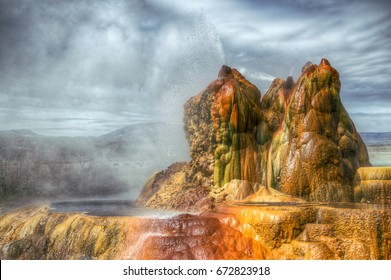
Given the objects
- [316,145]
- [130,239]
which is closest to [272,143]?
[316,145]

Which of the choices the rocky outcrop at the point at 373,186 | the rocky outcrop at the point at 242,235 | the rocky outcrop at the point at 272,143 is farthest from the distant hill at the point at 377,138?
the rocky outcrop at the point at 242,235

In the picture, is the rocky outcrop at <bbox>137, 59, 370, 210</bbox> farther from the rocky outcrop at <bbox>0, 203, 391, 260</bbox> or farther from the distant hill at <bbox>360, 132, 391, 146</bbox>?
the distant hill at <bbox>360, 132, 391, 146</bbox>

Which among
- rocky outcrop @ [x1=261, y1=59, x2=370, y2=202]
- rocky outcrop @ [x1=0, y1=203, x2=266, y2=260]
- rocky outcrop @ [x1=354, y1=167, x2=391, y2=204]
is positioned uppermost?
rocky outcrop @ [x1=261, y1=59, x2=370, y2=202]

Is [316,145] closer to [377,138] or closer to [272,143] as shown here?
[272,143]

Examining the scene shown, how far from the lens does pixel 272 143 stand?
380 inches

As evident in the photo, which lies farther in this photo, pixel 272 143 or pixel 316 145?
pixel 272 143

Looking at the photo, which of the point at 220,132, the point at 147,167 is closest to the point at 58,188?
the point at 147,167

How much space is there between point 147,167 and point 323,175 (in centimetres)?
1016

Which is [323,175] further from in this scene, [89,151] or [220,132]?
[89,151]

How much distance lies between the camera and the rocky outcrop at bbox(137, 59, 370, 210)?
8.83 metres

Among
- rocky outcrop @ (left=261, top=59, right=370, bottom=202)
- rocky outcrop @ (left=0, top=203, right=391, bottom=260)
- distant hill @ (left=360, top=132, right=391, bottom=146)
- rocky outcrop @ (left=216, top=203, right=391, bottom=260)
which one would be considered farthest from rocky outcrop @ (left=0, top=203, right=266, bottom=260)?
distant hill @ (left=360, top=132, right=391, bottom=146)

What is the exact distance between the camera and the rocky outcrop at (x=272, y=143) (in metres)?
8.83

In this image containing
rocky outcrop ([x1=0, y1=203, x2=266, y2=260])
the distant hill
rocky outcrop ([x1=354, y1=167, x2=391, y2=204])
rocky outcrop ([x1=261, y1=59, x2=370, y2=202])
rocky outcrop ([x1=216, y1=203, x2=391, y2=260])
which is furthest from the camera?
the distant hill

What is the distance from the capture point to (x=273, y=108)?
10.2m
